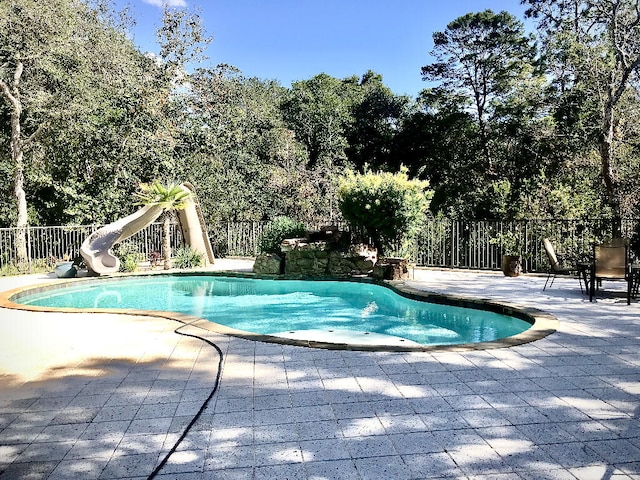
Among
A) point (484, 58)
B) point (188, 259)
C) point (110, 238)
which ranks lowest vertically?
point (188, 259)

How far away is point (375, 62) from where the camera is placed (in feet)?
88.7

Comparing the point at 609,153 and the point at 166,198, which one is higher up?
the point at 609,153

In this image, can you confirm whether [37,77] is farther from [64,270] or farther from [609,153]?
[609,153]

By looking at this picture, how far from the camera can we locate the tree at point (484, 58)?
64.8 feet

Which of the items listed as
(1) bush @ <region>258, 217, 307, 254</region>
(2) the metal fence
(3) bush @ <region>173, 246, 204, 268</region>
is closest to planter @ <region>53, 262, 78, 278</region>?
(2) the metal fence

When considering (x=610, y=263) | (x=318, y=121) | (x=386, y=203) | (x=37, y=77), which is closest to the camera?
(x=610, y=263)

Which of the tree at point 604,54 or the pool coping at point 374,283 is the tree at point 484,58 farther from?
the pool coping at point 374,283

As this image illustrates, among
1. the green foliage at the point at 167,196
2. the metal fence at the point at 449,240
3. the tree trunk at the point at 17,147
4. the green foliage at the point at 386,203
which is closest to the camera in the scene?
the green foliage at the point at 386,203

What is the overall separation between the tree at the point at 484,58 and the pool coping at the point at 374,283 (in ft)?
40.6

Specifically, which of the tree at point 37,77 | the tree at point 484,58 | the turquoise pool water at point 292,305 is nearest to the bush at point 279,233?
the turquoise pool water at point 292,305

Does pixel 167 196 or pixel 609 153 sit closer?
pixel 609 153

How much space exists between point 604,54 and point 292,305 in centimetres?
1035

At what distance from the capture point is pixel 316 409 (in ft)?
10.7

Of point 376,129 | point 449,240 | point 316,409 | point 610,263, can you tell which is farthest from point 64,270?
point 376,129
